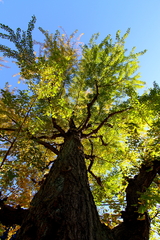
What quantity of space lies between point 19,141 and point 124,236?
2.32 metres

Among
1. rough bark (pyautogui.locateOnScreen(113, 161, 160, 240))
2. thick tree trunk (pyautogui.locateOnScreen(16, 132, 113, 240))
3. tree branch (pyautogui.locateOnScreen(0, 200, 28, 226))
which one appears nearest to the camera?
thick tree trunk (pyautogui.locateOnScreen(16, 132, 113, 240))

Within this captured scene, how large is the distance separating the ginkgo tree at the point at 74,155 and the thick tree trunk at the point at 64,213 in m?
0.01

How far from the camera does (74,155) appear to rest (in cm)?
323

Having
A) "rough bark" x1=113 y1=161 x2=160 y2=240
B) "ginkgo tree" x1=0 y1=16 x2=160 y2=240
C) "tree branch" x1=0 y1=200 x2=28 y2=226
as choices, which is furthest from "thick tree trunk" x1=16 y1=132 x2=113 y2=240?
"rough bark" x1=113 y1=161 x2=160 y2=240

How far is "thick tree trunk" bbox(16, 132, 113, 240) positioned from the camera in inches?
57.4

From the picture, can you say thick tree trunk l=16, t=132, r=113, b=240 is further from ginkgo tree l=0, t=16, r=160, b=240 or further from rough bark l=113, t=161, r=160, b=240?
rough bark l=113, t=161, r=160, b=240

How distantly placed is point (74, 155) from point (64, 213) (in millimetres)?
1585

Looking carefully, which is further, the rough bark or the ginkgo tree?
the rough bark

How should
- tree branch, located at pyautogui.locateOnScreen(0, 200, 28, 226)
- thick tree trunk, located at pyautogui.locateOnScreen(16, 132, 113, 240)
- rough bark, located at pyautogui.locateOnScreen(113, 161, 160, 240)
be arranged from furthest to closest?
rough bark, located at pyautogui.locateOnScreen(113, 161, 160, 240), tree branch, located at pyautogui.locateOnScreen(0, 200, 28, 226), thick tree trunk, located at pyautogui.locateOnScreen(16, 132, 113, 240)

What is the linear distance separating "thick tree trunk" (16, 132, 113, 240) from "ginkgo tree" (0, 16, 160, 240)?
1 centimetres

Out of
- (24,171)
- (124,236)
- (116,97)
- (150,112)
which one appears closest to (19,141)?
(24,171)

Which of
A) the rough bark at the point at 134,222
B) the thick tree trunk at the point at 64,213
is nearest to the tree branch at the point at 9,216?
the thick tree trunk at the point at 64,213

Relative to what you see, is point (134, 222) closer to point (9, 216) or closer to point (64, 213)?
point (64, 213)

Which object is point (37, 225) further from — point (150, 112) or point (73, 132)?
point (150, 112)
